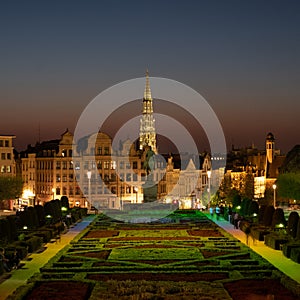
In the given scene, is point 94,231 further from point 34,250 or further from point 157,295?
point 157,295

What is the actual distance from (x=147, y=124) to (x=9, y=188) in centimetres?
6321

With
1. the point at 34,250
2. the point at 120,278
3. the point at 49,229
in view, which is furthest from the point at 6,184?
the point at 120,278

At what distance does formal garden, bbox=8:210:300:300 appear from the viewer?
742 inches

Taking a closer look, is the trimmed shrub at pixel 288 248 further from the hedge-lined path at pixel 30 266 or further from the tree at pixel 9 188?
the tree at pixel 9 188

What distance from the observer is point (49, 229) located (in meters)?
36.8

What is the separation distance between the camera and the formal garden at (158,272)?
61.8ft

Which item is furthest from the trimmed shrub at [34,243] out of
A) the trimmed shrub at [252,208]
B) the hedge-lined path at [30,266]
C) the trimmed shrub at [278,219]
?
the trimmed shrub at [252,208]

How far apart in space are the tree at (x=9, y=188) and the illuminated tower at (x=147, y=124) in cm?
5193

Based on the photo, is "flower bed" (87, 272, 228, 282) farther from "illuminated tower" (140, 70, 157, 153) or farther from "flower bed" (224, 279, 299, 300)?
"illuminated tower" (140, 70, 157, 153)

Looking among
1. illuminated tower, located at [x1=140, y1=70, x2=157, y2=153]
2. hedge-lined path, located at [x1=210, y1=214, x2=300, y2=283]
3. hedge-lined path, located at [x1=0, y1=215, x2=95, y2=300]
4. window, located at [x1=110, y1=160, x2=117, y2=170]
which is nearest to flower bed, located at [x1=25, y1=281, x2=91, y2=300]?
hedge-lined path, located at [x1=0, y1=215, x2=95, y2=300]

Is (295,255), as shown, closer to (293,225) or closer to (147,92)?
(293,225)

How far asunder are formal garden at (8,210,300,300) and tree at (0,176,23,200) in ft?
96.4

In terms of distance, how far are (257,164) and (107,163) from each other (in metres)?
37.3

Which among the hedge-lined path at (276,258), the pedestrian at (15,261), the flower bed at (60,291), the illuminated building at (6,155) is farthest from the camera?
the illuminated building at (6,155)
